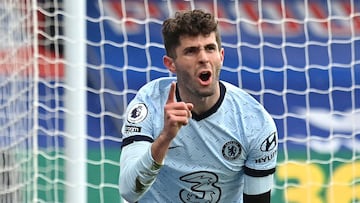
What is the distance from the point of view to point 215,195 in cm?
341

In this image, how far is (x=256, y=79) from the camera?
19.5ft

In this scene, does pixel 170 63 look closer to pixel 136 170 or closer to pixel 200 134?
pixel 200 134

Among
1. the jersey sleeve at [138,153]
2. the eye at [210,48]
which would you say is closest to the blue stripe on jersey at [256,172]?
the jersey sleeve at [138,153]

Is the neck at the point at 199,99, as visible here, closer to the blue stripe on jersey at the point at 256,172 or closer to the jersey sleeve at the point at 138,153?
the jersey sleeve at the point at 138,153

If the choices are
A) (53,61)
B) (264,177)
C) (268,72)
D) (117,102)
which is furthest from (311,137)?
(264,177)

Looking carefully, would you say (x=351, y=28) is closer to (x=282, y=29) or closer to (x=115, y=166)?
(x=282, y=29)

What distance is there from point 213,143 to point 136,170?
1.28ft

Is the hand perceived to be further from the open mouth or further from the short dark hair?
the short dark hair

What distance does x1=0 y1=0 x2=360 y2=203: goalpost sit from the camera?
211 inches

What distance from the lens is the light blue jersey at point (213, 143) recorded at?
3336 mm

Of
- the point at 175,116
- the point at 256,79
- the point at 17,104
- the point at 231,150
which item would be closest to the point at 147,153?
the point at 175,116

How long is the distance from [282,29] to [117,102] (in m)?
1.16

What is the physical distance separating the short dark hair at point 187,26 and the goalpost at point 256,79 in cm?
183

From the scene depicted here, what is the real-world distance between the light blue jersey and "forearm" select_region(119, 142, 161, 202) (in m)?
0.09
